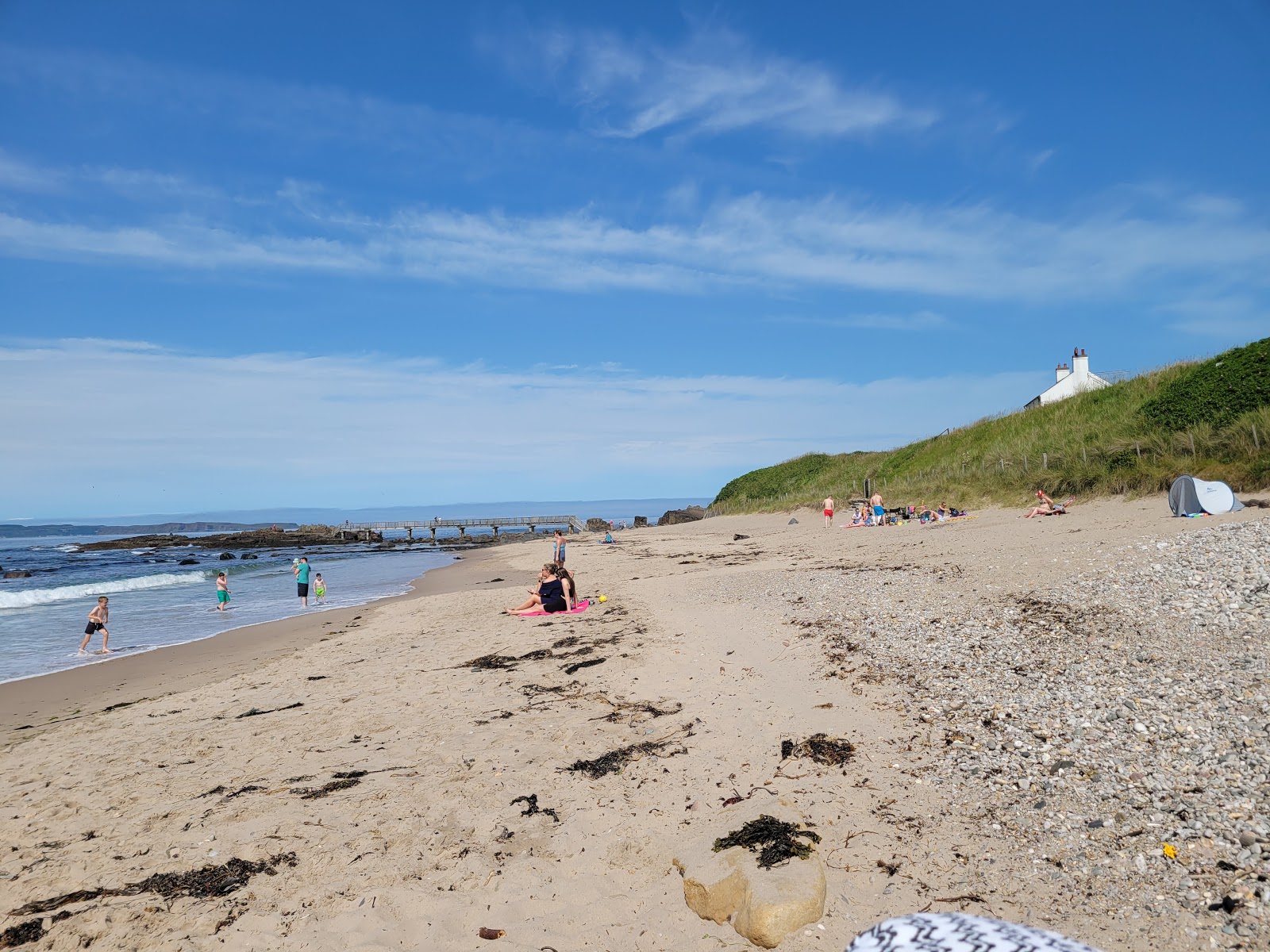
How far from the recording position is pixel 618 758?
237 inches

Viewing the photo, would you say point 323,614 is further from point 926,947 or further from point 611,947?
point 926,947

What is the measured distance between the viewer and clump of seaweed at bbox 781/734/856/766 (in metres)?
5.49

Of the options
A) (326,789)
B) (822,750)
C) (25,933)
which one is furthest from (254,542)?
(822,750)

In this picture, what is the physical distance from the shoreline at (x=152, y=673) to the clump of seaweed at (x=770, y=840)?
9219 mm

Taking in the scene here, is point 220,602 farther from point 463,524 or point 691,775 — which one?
point 463,524

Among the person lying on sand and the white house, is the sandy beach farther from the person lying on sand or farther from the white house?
the white house

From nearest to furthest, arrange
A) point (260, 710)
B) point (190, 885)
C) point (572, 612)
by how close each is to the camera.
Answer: point (190, 885) → point (260, 710) → point (572, 612)

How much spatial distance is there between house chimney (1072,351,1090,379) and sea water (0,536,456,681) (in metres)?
37.4

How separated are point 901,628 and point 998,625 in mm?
1072

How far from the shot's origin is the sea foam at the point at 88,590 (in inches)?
1014

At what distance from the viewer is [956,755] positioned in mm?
5211

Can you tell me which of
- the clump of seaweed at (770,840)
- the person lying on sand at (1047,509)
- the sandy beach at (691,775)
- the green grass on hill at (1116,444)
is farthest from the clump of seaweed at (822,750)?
the green grass on hill at (1116,444)

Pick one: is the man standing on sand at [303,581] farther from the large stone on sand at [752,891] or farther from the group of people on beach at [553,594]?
the large stone on sand at [752,891]

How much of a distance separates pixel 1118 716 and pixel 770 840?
2.90 meters
